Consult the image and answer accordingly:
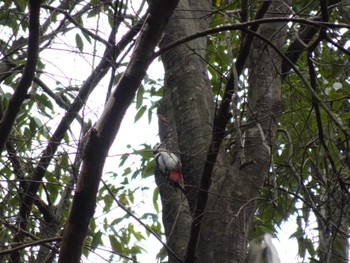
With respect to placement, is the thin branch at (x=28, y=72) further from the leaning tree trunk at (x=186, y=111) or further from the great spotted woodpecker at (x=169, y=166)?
the great spotted woodpecker at (x=169, y=166)

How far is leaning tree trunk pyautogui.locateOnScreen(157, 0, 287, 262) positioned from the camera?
6.03ft

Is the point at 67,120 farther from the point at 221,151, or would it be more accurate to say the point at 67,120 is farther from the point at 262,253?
the point at 262,253

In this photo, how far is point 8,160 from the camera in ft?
7.84

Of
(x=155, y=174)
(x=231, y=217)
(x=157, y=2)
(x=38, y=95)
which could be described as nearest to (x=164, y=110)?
(x=155, y=174)

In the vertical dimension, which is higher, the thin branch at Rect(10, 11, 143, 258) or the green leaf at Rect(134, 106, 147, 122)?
the green leaf at Rect(134, 106, 147, 122)

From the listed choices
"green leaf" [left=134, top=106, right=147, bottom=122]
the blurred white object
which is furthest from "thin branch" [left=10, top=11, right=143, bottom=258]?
"green leaf" [left=134, top=106, right=147, bottom=122]

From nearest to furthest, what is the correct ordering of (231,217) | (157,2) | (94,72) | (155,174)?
(157,2) < (231,217) < (94,72) < (155,174)

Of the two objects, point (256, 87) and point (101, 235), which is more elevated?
point (256, 87)

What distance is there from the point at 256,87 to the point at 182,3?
486 mm

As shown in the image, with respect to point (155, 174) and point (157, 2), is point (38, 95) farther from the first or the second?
point (157, 2)

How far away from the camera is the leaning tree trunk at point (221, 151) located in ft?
6.03

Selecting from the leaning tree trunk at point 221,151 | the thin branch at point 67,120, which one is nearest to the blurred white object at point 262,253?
the leaning tree trunk at point 221,151

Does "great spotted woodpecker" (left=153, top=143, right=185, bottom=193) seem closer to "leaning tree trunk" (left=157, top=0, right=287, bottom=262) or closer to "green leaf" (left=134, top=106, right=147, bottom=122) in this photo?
"leaning tree trunk" (left=157, top=0, right=287, bottom=262)

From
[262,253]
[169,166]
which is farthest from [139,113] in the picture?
[262,253]
